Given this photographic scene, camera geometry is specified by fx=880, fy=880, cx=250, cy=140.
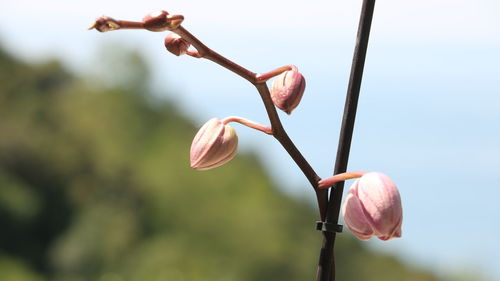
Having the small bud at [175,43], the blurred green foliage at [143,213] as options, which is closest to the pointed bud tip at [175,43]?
the small bud at [175,43]

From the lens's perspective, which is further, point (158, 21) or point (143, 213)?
point (143, 213)

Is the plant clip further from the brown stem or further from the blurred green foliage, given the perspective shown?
the blurred green foliage

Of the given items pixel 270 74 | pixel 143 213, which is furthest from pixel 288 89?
pixel 143 213

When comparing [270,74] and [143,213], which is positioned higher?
[270,74]

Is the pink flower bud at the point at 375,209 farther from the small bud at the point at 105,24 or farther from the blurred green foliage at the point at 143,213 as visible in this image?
the blurred green foliage at the point at 143,213

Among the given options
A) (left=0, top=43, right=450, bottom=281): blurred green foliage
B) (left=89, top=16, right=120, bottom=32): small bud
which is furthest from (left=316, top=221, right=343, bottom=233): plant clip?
(left=0, top=43, right=450, bottom=281): blurred green foliage

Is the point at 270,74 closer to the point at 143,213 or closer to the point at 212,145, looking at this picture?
the point at 212,145
